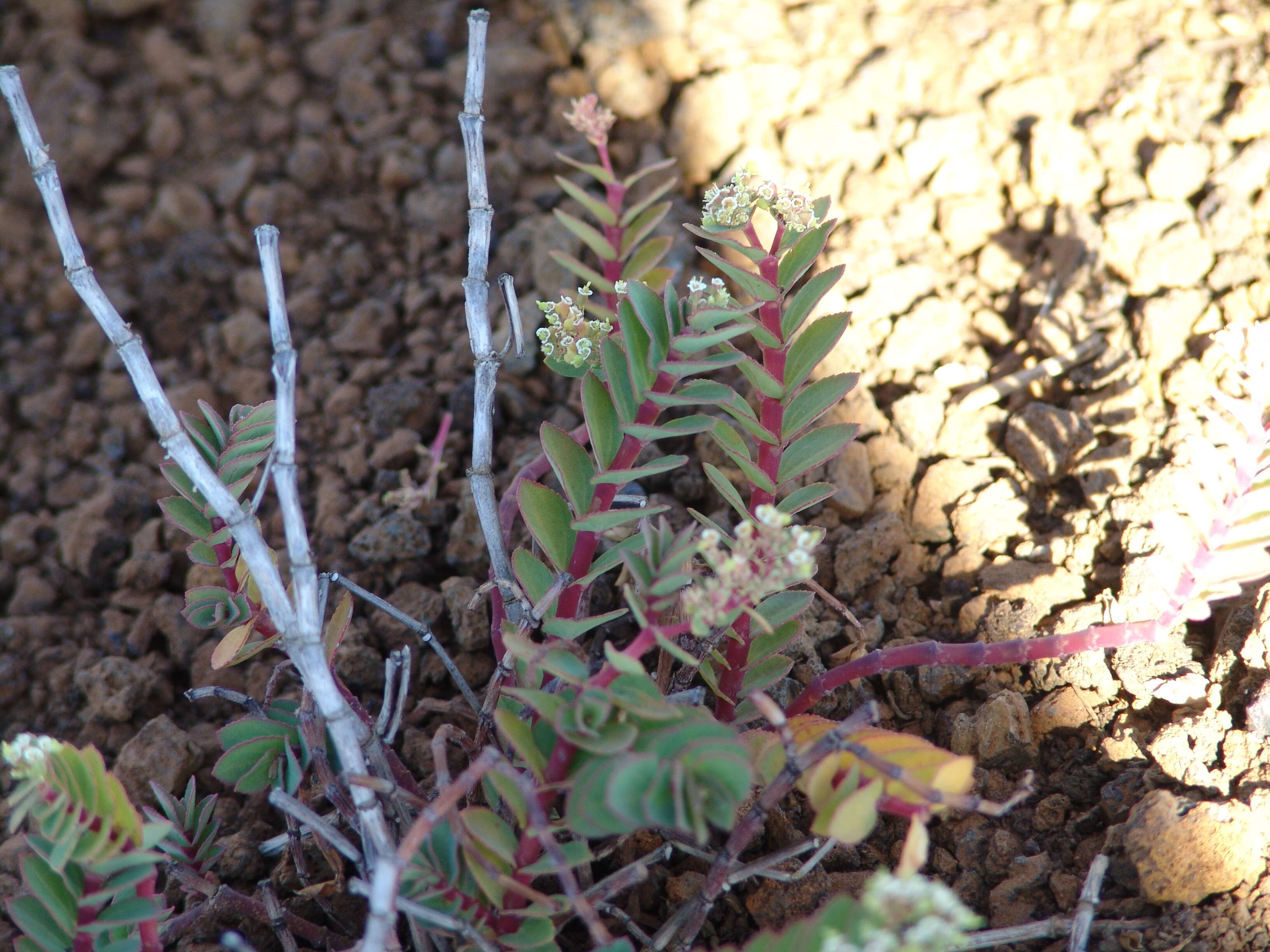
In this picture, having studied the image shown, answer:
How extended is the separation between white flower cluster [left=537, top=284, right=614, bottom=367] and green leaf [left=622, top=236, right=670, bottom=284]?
0.19 metres

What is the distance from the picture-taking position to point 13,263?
245 cm

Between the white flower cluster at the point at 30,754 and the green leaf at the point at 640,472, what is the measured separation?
0.66 metres

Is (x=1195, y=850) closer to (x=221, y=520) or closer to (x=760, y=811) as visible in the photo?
(x=760, y=811)

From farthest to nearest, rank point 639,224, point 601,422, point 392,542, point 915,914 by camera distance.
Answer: point 392,542 < point 639,224 < point 601,422 < point 915,914

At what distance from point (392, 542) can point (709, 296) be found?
880mm

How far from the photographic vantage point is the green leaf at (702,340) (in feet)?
3.58

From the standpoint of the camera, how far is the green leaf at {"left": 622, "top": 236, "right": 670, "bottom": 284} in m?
1.48

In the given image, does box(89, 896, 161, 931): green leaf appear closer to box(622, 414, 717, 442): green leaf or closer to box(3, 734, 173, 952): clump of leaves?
box(3, 734, 173, 952): clump of leaves

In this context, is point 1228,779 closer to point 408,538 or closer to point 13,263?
point 408,538

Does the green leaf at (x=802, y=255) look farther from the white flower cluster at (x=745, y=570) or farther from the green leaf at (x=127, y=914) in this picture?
the green leaf at (x=127, y=914)

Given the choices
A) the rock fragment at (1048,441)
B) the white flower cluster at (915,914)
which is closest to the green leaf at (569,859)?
the white flower cluster at (915,914)

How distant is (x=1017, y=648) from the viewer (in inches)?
47.6

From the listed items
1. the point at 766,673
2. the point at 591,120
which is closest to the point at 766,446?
the point at 766,673

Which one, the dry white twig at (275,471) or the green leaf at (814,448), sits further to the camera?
the green leaf at (814,448)
